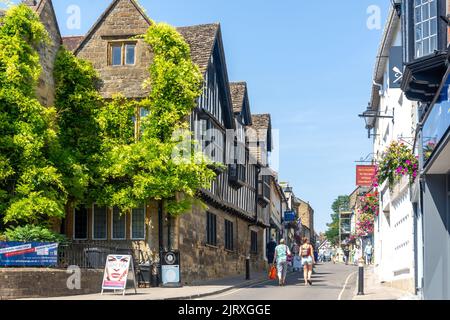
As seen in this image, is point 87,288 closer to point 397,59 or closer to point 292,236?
point 397,59

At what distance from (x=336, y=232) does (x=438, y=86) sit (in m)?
117

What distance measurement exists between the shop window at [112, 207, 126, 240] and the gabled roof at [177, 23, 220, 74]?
6.59 meters

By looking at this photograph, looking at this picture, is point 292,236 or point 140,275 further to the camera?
point 292,236

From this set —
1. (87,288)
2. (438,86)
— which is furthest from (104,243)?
(438,86)

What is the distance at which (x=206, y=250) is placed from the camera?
33.9 meters

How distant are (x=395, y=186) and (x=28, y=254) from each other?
12520 mm

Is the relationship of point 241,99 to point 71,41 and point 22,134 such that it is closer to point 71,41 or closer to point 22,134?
point 71,41

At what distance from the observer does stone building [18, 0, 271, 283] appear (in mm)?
28938

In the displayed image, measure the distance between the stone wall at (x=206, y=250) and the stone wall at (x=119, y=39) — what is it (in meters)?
5.47

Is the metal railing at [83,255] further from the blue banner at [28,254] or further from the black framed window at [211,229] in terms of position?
the black framed window at [211,229]

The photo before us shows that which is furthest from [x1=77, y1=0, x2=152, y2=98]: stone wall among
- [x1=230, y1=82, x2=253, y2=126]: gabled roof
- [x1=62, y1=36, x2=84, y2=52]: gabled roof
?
[x1=230, y1=82, x2=253, y2=126]: gabled roof

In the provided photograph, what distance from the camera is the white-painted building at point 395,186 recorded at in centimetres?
2342

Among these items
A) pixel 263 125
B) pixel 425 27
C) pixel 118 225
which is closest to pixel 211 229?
pixel 118 225

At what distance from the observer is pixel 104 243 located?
96.3 ft
